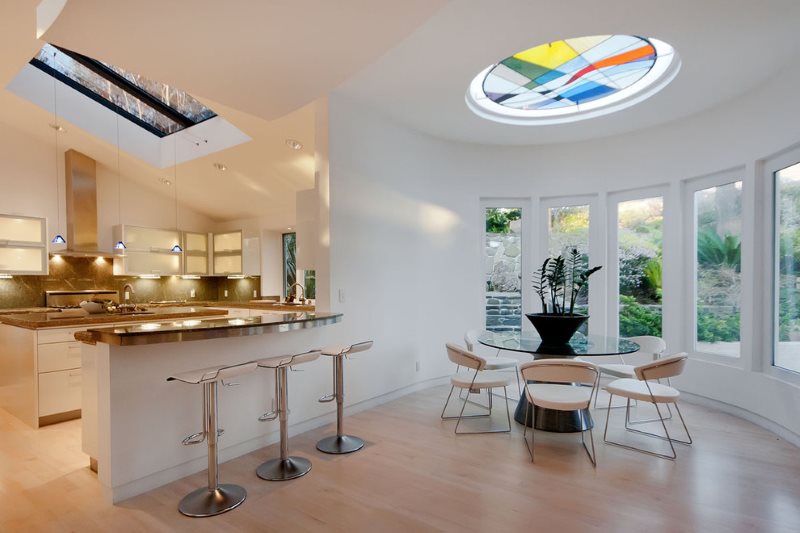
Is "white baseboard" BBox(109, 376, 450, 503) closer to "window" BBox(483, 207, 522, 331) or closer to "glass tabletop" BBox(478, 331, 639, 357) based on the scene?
"glass tabletop" BBox(478, 331, 639, 357)

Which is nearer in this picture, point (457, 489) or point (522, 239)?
point (457, 489)

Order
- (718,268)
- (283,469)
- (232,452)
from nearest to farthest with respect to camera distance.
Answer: (283,469) < (232,452) < (718,268)

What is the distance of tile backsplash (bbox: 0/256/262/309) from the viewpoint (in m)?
5.83

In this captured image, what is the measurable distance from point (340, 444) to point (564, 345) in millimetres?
2027

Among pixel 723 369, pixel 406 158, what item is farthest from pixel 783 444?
pixel 406 158

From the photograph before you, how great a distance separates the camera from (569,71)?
3867mm

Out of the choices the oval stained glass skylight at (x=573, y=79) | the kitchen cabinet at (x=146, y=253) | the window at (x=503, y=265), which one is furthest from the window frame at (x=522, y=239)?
the kitchen cabinet at (x=146, y=253)

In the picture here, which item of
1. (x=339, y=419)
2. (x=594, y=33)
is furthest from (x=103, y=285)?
(x=594, y=33)

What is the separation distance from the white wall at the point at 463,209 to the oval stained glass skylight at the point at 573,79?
81 centimetres

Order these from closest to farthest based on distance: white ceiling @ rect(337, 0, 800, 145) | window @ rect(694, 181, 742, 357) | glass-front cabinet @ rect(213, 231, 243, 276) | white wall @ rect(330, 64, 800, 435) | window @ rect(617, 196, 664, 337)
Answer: white ceiling @ rect(337, 0, 800, 145) → white wall @ rect(330, 64, 800, 435) → window @ rect(694, 181, 742, 357) → window @ rect(617, 196, 664, 337) → glass-front cabinet @ rect(213, 231, 243, 276)

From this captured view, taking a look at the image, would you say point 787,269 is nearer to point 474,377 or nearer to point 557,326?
point 557,326

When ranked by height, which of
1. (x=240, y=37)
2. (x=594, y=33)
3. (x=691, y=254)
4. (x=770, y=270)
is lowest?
(x=770, y=270)

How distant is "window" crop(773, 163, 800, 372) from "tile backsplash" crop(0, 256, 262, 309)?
682 centimetres

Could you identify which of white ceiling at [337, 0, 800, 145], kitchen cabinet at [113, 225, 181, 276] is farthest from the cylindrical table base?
kitchen cabinet at [113, 225, 181, 276]
